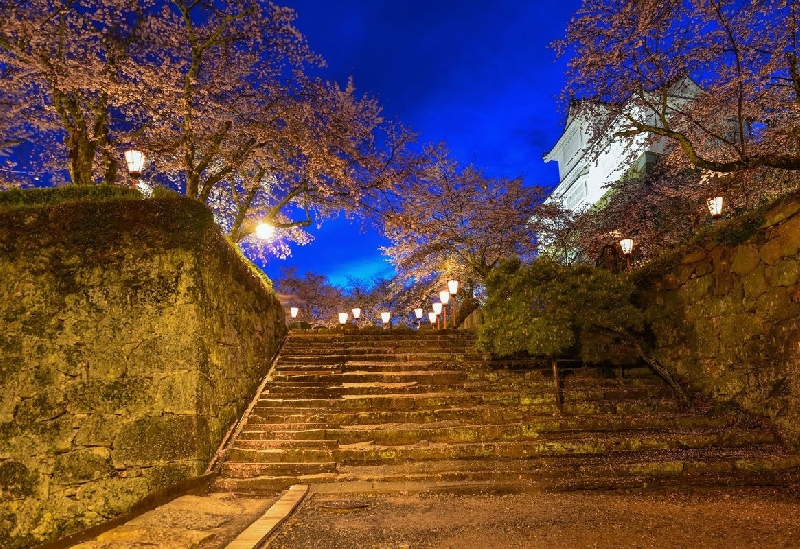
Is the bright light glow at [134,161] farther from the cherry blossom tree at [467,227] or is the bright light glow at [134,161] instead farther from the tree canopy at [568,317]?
the cherry blossom tree at [467,227]

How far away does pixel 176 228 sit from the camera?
6379 millimetres

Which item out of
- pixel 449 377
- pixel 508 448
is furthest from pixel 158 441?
pixel 449 377

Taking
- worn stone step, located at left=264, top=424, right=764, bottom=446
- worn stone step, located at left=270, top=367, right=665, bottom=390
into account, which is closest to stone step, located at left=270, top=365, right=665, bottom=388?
worn stone step, located at left=270, top=367, right=665, bottom=390

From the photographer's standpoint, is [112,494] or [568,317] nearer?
[112,494]

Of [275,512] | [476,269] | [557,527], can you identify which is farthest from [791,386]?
[476,269]

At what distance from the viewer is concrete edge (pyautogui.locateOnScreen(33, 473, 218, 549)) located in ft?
14.3

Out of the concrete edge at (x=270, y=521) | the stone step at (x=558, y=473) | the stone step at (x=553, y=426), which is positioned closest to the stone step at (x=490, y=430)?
the stone step at (x=553, y=426)

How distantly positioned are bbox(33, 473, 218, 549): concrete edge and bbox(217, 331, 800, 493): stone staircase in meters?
0.26

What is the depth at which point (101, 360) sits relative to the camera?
5.90m

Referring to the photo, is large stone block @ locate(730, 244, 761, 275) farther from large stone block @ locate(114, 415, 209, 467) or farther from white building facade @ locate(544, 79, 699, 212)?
white building facade @ locate(544, 79, 699, 212)

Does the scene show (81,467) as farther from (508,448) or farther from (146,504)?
(508,448)

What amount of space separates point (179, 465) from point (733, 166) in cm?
785

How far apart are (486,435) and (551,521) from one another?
2.28m

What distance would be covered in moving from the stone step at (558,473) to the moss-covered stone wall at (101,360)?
1077mm
